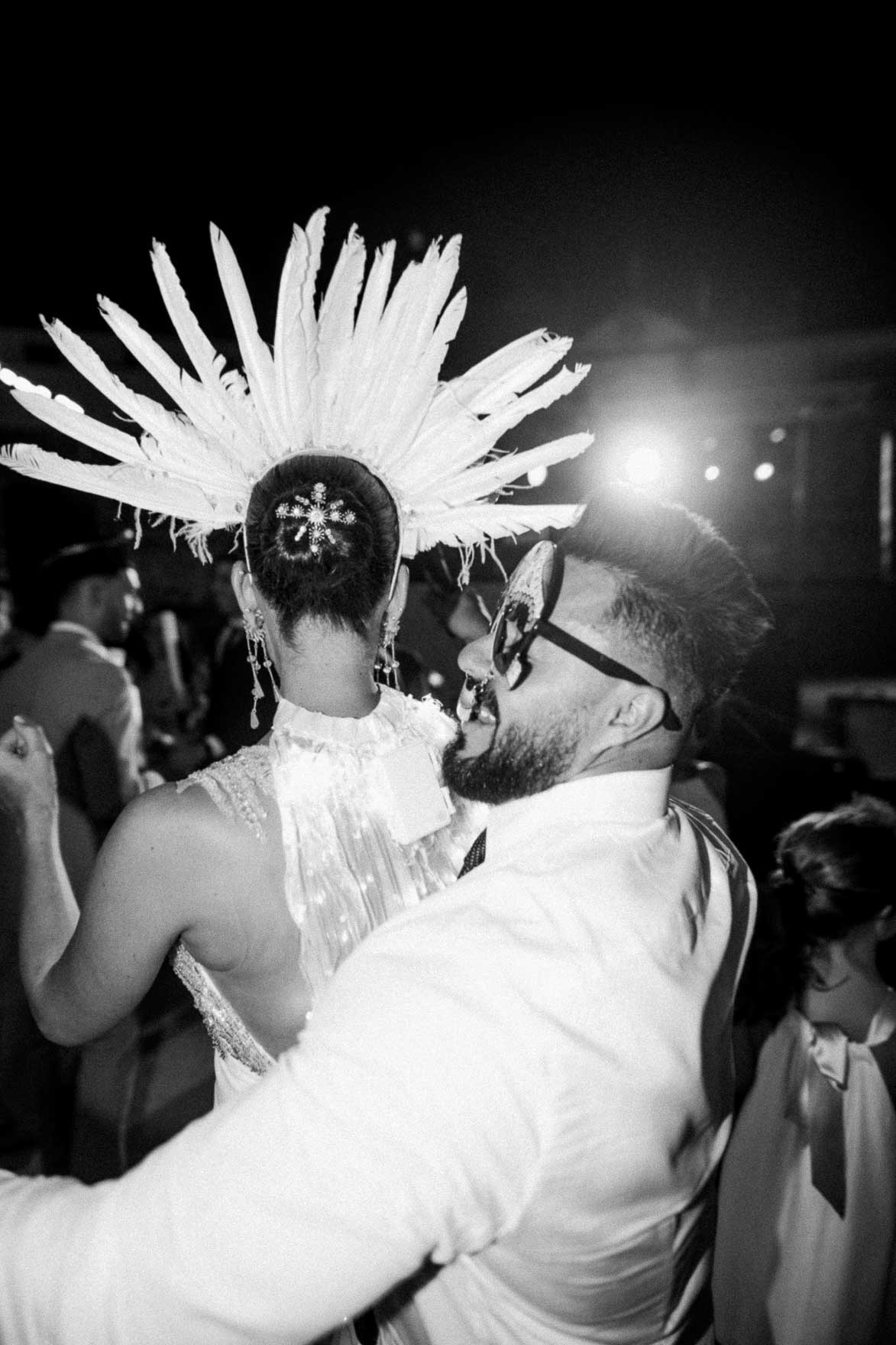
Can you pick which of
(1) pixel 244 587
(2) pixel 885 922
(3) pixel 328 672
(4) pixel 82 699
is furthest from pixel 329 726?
(4) pixel 82 699

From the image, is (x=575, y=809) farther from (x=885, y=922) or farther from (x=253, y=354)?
(x=885, y=922)

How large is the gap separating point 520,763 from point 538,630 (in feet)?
0.61

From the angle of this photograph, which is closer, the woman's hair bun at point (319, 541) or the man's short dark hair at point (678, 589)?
the man's short dark hair at point (678, 589)

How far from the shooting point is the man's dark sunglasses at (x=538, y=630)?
1.14 meters

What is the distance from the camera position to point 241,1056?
1531mm

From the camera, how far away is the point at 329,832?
4.91 ft

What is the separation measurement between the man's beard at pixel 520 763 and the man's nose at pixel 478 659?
4.7 inches

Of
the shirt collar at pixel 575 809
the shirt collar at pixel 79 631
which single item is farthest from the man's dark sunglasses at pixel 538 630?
the shirt collar at pixel 79 631

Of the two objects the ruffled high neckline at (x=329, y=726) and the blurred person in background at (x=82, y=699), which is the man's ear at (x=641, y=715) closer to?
the ruffled high neckline at (x=329, y=726)

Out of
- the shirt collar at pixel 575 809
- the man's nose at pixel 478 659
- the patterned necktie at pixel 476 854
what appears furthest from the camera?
the patterned necktie at pixel 476 854

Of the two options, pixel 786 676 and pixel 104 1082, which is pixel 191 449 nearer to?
pixel 104 1082

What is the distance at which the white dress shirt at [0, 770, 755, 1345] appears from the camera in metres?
0.79

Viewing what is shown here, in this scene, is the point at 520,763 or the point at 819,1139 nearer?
the point at 520,763

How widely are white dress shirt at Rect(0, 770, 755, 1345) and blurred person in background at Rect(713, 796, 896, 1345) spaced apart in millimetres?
1326
